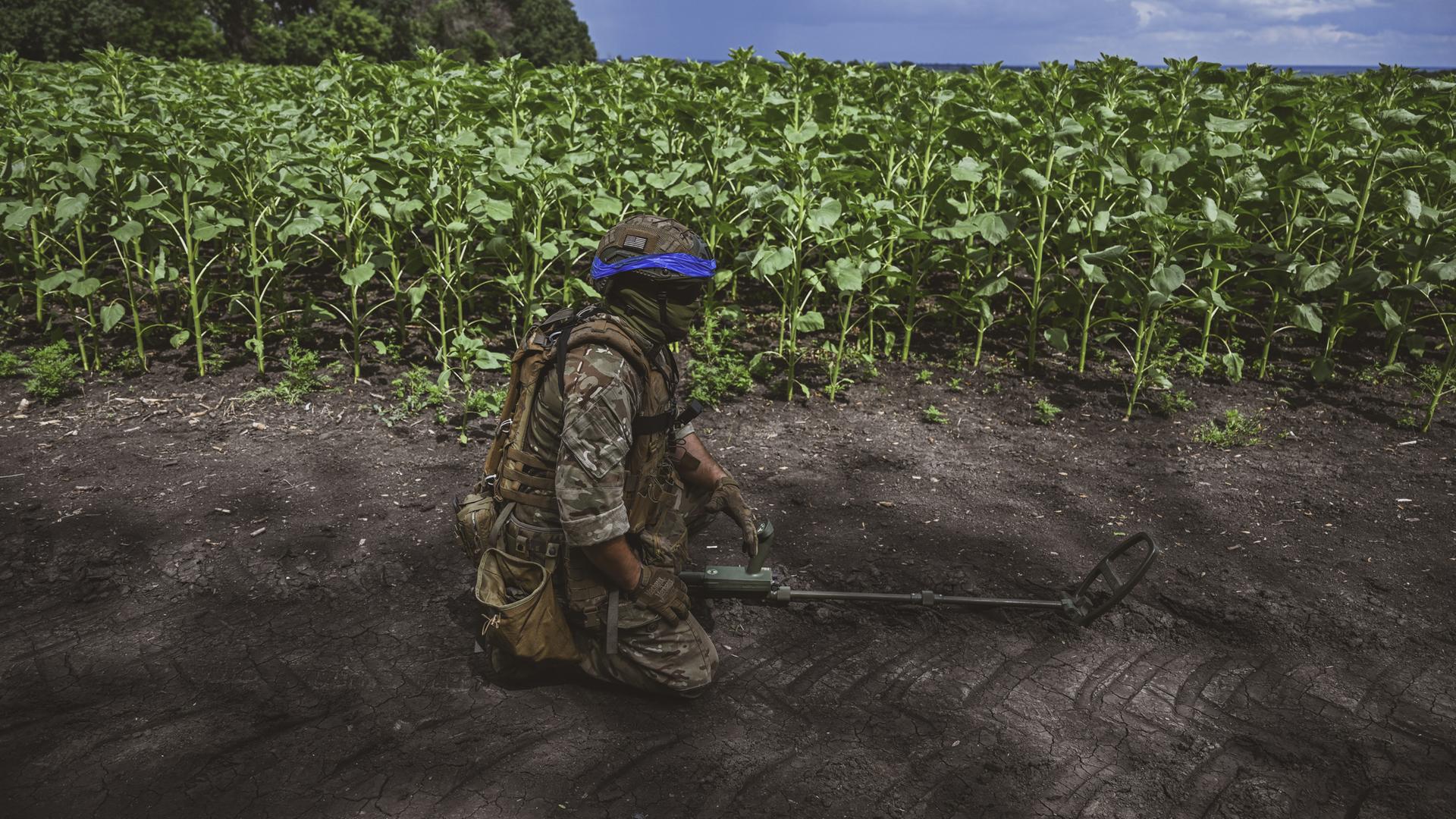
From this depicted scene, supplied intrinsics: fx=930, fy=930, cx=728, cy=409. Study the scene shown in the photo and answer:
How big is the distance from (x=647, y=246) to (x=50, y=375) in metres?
4.59

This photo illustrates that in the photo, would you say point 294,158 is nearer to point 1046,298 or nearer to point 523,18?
point 1046,298

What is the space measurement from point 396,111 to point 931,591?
5573 millimetres

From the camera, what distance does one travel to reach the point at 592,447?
2777 mm

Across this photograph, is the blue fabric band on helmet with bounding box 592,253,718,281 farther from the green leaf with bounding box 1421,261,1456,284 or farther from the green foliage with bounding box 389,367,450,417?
the green leaf with bounding box 1421,261,1456,284

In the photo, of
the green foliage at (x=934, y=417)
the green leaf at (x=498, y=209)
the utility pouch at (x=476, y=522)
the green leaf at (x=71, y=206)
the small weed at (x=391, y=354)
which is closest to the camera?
the utility pouch at (x=476, y=522)

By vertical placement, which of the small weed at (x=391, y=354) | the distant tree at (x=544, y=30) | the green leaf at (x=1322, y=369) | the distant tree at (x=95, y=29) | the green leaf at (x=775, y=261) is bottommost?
the small weed at (x=391, y=354)

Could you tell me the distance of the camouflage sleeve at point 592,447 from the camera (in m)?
2.77

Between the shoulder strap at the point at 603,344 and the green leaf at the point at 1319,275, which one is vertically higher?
the green leaf at the point at 1319,275

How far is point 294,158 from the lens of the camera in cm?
523

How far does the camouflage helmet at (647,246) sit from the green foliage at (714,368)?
8.69 ft

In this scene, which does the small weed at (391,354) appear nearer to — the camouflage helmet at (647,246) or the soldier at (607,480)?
the soldier at (607,480)

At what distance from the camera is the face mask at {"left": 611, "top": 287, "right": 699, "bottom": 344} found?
9.57 ft

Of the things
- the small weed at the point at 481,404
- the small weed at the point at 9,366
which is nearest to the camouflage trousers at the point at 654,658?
the small weed at the point at 481,404

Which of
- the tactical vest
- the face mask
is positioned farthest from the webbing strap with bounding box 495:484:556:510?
the face mask
